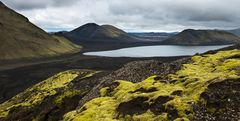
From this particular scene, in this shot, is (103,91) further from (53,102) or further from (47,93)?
(47,93)

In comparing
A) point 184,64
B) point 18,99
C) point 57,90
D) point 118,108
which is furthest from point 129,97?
point 18,99

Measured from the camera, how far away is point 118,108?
35.5 metres

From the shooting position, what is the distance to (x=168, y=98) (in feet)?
111

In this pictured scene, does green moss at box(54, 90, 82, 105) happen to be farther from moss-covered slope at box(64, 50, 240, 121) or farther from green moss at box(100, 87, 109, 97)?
moss-covered slope at box(64, 50, 240, 121)

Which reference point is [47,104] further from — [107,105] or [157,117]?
[157,117]

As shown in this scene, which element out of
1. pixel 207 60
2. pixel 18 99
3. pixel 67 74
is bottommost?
pixel 18 99

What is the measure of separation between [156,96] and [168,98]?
1691 millimetres

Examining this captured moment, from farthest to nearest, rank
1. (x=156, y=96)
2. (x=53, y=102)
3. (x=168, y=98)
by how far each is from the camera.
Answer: (x=53, y=102)
(x=156, y=96)
(x=168, y=98)

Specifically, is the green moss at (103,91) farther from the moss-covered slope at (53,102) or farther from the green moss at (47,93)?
the green moss at (47,93)

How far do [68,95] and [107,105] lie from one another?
69.5 feet

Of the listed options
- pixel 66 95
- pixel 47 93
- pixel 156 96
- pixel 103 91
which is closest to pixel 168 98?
pixel 156 96

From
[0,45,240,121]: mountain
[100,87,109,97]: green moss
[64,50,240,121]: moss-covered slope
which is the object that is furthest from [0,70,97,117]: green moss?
[64,50,240,121]: moss-covered slope

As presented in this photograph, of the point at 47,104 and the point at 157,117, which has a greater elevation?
the point at 157,117

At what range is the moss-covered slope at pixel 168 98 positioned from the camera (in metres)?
30.4
